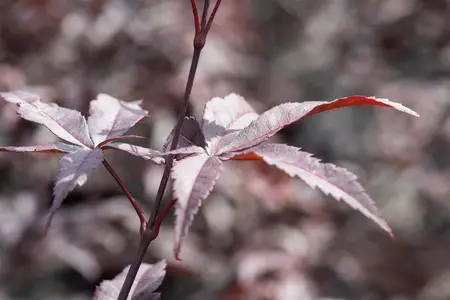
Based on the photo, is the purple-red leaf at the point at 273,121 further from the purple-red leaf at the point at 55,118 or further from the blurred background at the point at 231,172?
the blurred background at the point at 231,172

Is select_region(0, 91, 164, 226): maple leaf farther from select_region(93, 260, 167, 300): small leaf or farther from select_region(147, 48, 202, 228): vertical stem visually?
select_region(93, 260, 167, 300): small leaf

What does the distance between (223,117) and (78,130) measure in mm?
178

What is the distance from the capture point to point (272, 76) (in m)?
2.74

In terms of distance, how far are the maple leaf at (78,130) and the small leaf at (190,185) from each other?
58 mm

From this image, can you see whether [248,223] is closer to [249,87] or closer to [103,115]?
[249,87]

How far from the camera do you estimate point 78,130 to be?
716 millimetres

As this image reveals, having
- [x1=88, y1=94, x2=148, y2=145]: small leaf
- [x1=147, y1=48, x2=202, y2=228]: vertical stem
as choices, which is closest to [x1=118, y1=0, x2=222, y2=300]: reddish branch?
[x1=147, y1=48, x2=202, y2=228]: vertical stem

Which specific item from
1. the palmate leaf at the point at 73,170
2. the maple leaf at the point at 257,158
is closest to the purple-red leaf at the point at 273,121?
the maple leaf at the point at 257,158

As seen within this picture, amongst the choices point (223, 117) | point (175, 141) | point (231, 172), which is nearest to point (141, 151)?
point (175, 141)

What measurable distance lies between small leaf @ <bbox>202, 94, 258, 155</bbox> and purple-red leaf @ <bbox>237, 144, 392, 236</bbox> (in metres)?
0.09

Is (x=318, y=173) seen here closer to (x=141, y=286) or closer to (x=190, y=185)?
(x=190, y=185)

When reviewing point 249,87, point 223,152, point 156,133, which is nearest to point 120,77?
point 156,133

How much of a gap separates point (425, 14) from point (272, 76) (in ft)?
2.63

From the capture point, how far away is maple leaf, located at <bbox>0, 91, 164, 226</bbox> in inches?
24.0
